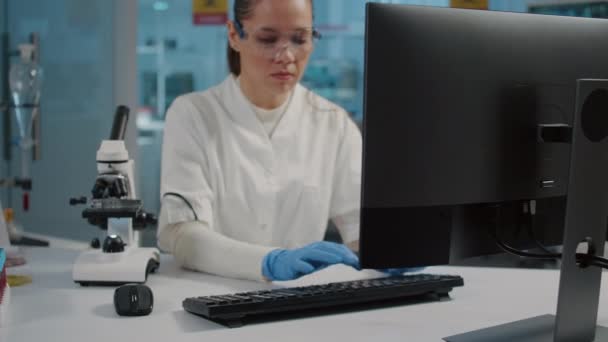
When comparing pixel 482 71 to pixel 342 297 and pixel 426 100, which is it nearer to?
pixel 426 100

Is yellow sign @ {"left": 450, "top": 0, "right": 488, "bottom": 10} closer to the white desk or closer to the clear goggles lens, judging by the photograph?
the clear goggles lens

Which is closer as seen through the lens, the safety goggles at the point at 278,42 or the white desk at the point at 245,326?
the white desk at the point at 245,326

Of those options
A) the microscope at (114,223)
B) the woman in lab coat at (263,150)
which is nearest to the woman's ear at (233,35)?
the woman in lab coat at (263,150)

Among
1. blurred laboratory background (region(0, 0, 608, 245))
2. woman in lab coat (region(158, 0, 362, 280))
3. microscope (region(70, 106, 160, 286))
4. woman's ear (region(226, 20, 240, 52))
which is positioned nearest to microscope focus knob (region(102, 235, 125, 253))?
microscope (region(70, 106, 160, 286))

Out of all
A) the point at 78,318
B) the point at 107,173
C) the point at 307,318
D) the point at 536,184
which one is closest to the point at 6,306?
the point at 78,318

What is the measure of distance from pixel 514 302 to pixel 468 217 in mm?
399

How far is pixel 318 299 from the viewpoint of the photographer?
135 centimetres

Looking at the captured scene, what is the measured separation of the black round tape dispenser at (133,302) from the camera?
1.33 m

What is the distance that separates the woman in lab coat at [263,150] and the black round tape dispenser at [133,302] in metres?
0.48

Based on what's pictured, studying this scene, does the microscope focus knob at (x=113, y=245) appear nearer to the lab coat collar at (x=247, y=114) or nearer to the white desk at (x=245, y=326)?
the white desk at (x=245, y=326)

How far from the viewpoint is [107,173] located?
1651 mm

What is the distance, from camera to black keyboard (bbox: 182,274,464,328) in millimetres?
1289

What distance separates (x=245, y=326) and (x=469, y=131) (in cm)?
49

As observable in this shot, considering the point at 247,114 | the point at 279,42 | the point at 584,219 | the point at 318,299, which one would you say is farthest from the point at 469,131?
the point at 247,114
